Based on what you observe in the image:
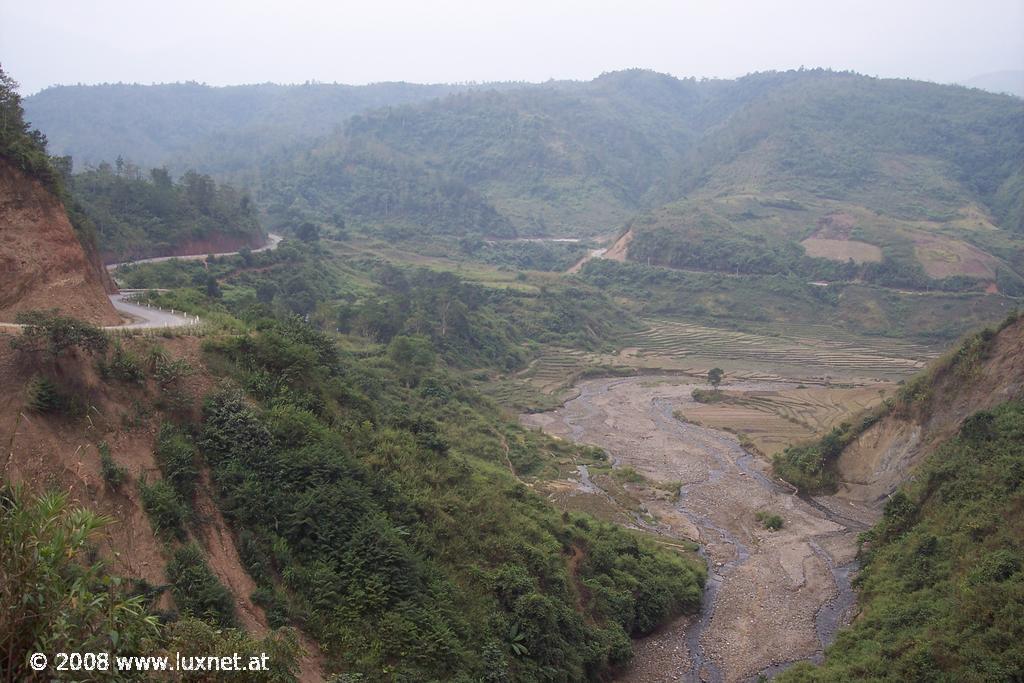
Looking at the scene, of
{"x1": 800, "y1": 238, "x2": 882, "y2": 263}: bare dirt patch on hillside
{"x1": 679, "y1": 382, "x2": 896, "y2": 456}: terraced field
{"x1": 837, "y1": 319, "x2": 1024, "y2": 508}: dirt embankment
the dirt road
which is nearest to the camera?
the dirt road

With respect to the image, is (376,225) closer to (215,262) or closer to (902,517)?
(215,262)

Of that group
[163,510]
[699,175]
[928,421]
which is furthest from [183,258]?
[699,175]

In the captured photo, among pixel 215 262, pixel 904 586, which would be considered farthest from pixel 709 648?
pixel 215 262

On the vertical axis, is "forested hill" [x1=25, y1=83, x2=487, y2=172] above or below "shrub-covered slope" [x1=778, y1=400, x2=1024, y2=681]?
above

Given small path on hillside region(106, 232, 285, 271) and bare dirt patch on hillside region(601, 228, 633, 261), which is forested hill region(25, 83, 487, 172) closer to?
bare dirt patch on hillside region(601, 228, 633, 261)

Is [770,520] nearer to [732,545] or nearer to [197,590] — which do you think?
[732,545]

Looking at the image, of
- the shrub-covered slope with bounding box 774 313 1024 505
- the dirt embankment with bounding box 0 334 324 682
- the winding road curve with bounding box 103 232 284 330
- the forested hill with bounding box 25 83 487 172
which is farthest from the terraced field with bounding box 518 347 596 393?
the forested hill with bounding box 25 83 487 172

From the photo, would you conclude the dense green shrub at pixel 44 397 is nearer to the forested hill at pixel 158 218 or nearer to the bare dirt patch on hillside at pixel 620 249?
the forested hill at pixel 158 218
